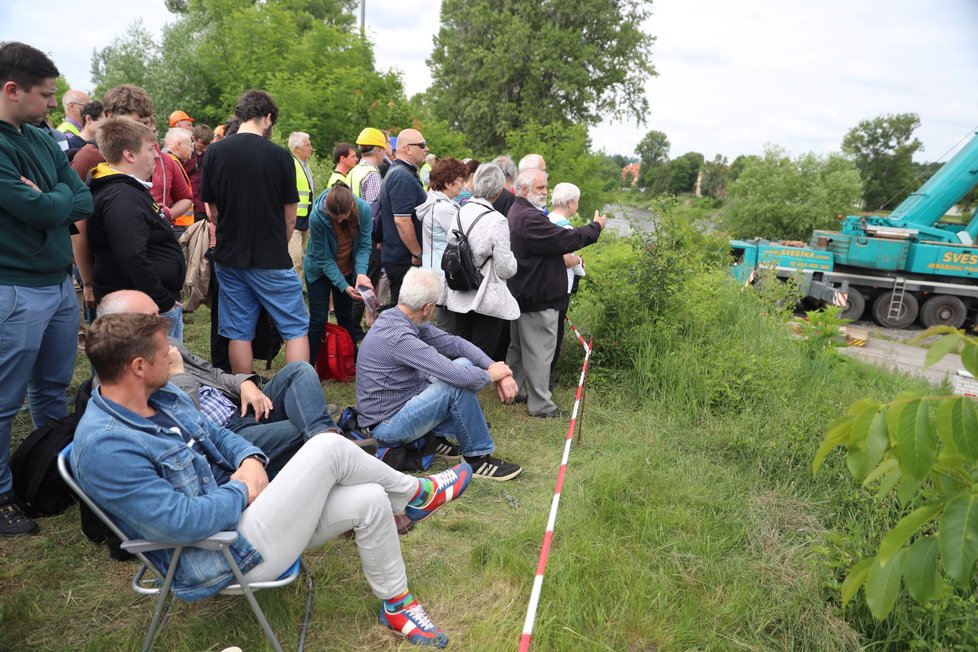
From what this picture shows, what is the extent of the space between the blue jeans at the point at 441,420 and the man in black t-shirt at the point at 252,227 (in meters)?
1.02

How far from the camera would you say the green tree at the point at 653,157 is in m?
69.6

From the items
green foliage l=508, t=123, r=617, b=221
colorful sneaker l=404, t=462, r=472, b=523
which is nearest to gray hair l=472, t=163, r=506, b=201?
colorful sneaker l=404, t=462, r=472, b=523

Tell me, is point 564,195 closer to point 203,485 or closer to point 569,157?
point 203,485

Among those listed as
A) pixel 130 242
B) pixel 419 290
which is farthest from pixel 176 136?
pixel 419 290

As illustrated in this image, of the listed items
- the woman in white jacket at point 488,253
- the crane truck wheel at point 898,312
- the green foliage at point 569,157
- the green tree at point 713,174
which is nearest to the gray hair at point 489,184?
the woman in white jacket at point 488,253

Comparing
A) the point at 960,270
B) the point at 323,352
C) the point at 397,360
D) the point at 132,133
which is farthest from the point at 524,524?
the point at 960,270

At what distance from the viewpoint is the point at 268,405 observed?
3115 millimetres

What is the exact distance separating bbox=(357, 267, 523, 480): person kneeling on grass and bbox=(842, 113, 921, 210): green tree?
45384 mm

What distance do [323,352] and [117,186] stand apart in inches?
83.7

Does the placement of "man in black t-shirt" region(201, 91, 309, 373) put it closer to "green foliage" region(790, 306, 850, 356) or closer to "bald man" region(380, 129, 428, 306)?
"bald man" region(380, 129, 428, 306)

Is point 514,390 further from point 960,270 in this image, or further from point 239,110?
point 960,270

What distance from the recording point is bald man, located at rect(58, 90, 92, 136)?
18.4 feet

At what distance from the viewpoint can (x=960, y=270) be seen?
11977 mm

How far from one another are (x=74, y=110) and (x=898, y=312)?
13.8 meters
